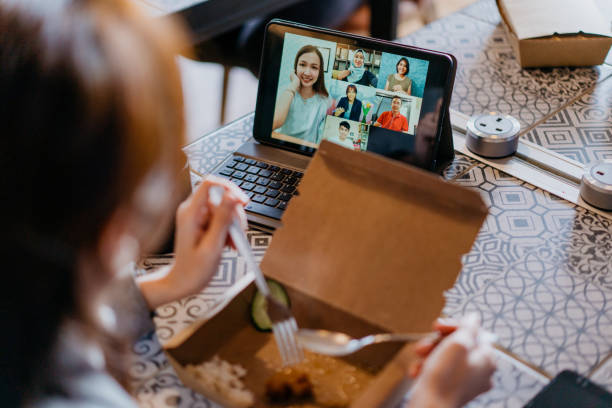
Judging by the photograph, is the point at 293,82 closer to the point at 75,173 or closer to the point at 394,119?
the point at 394,119

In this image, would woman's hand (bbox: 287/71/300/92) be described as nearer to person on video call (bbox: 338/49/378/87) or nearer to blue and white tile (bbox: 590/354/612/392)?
person on video call (bbox: 338/49/378/87)

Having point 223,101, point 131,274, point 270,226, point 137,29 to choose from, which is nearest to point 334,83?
point 270,226

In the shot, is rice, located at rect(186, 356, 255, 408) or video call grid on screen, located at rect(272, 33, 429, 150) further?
video call grid on screen, located at rect(272, 33, 429, 150)

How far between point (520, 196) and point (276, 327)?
58cm

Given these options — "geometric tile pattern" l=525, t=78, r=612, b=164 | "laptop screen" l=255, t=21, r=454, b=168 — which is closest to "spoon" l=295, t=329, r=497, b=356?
"laptop screen" l=255, t=21, r=454, b=168

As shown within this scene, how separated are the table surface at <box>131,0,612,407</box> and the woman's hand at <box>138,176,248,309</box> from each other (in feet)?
0.25

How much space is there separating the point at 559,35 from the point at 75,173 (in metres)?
1.29

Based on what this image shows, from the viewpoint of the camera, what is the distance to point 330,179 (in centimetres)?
78

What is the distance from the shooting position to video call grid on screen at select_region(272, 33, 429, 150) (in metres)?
1.03

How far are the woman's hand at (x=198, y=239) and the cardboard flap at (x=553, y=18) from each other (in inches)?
38.8

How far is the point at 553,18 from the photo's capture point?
1438 mm

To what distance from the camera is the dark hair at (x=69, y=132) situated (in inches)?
18.4

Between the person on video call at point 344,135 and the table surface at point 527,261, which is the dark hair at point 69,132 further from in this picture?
the person on video call at point 344,135

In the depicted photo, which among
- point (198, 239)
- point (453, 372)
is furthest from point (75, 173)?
point (453, 372)
